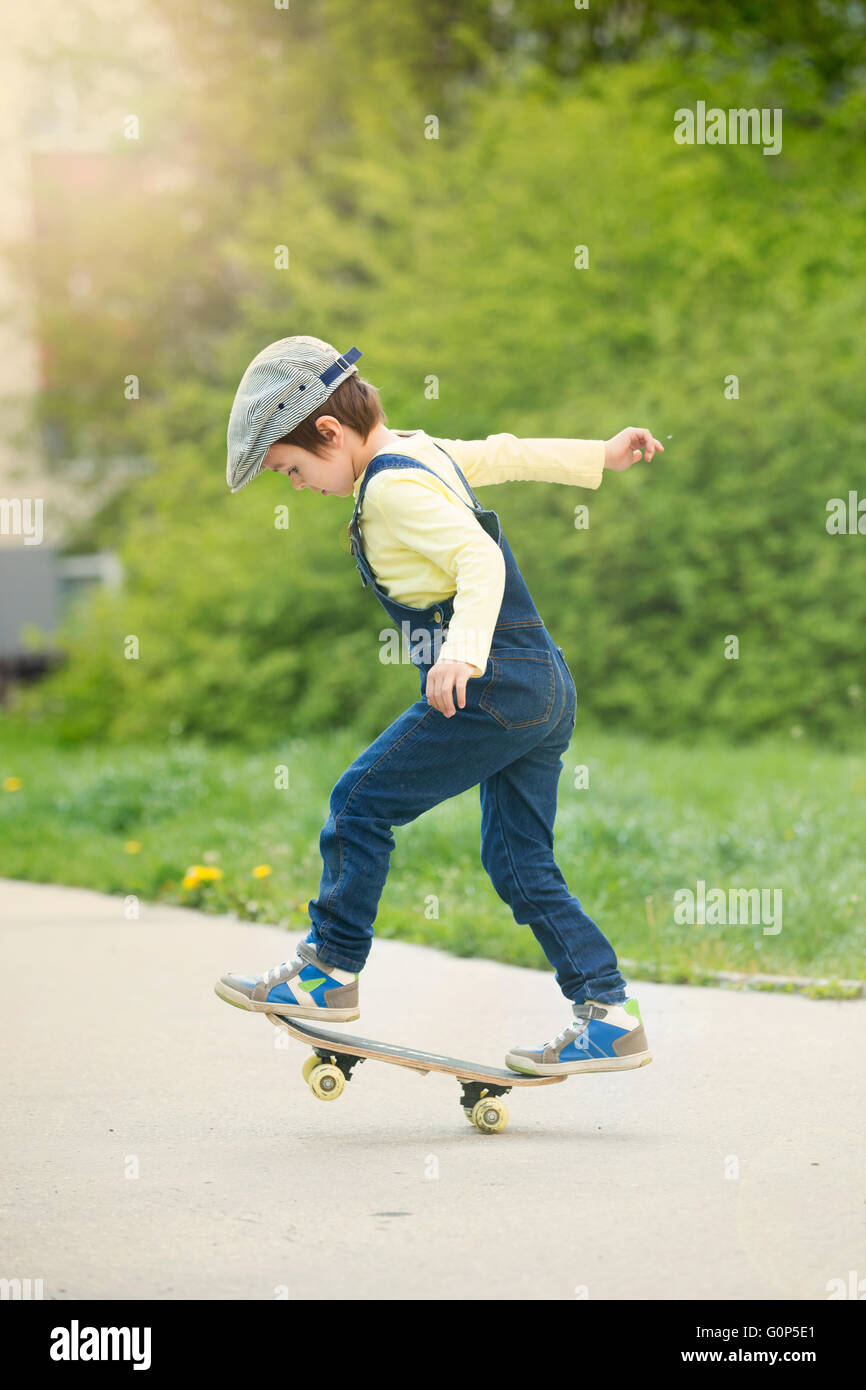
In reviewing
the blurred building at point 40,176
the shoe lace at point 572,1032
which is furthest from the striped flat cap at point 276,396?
the blurred building at point 40,176

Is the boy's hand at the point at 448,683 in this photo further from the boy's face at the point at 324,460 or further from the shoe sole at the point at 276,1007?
the shoe sole at the point at 276,1007

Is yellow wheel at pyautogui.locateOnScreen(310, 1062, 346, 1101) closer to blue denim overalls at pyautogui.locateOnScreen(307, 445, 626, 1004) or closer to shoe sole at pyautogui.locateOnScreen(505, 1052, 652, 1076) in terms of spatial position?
blue denim overalls at pyautogui.locateOnScreen(307, 445, 626, 1004)

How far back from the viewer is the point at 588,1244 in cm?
287

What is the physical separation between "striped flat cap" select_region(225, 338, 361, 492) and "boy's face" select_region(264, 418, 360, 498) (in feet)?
0.13

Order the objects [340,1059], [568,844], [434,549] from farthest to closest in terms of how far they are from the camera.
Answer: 1. [568,844]
2. [340,1059]
3. [434,549]

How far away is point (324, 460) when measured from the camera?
357 cm

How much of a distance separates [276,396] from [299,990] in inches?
51.0

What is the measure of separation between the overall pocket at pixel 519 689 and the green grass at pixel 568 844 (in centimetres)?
195

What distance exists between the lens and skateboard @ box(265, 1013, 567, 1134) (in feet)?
12.0

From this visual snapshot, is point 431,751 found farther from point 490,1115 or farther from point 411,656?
point 490,1115

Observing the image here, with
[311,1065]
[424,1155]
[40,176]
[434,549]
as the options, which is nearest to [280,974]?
[311,1065]

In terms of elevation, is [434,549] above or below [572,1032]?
above

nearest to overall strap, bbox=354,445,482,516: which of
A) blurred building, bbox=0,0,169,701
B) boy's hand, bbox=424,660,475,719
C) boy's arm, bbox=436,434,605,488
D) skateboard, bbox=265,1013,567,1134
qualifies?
boy's arm, bbox=436,434,605,488

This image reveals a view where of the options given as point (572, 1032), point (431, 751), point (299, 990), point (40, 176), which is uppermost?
point (40, 176)
